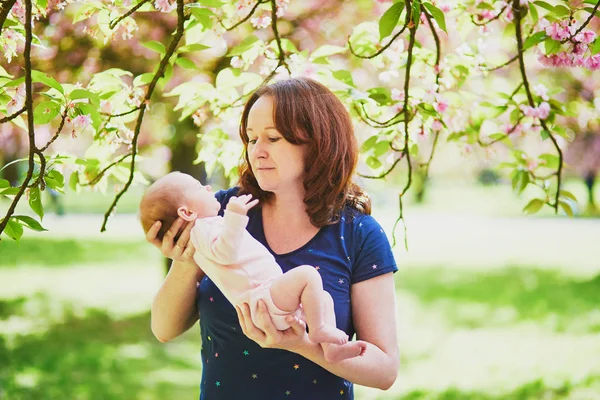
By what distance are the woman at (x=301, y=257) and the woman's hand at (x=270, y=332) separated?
2.3 inches

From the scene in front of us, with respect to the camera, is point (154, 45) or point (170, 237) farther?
point (154, 45)

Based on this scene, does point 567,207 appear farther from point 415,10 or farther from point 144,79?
point 144,79

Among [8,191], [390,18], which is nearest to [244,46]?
[390,18]

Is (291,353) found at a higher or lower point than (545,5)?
lower

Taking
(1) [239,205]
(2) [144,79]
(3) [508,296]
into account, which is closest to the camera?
(1) [239,205]

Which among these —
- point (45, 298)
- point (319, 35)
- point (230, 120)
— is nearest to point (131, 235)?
point (45, 298)

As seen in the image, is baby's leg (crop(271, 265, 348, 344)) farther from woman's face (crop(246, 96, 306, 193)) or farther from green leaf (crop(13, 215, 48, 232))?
green leaf (crop(13, 215, 48, 232))

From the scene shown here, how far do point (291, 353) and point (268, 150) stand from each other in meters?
0.52

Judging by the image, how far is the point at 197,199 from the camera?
1.94 metres

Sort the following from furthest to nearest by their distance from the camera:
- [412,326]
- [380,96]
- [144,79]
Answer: [412,326] < [380,96] < [144,79]

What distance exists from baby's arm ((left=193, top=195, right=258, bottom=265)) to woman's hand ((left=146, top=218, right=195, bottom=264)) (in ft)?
0.44

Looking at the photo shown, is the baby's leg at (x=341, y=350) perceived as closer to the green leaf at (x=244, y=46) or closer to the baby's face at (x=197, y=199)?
the baby's face at (x=197, y=199)

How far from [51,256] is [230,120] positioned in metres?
11.8

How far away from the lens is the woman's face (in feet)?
5.80
